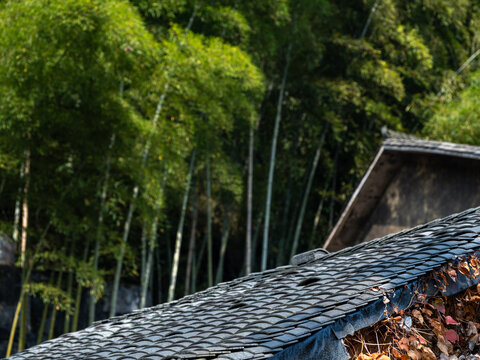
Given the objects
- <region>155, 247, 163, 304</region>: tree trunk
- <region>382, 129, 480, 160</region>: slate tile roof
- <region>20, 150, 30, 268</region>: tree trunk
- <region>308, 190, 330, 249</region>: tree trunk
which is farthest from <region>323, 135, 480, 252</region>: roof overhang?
<region>155, 247, 163, 304</region>: tree trunk

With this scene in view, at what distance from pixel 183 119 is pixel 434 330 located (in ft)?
19.2

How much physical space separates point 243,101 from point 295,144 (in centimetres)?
307

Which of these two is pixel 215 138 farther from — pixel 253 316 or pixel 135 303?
pixel 253 316

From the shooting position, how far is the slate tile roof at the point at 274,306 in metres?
2.63

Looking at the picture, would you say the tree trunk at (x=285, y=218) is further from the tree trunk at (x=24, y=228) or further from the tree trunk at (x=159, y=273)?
the tree trunk at (x=24, y=228)

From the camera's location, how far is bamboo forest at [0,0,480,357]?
7160 mm

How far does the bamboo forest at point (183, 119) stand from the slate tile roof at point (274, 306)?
11.8ft

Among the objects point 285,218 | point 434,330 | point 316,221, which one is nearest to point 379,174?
point 434,330

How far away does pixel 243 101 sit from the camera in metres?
9.12

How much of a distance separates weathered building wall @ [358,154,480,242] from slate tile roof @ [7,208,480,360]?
7.98 feet

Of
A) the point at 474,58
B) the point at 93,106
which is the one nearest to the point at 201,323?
the point at 93,106

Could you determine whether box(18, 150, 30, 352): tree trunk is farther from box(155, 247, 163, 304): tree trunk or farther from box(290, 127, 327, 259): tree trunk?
box(290, 127, 327, 259): tree trunk

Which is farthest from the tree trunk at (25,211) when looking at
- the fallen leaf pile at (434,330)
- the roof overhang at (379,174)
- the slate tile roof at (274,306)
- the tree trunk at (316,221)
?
the fallen leaf pile at (434,330)

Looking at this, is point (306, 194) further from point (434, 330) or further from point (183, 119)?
point (434, 330)
